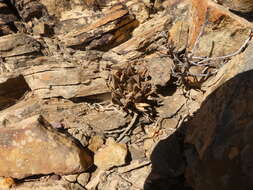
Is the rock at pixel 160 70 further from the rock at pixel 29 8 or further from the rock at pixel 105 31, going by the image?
the rock at pixel 29 8

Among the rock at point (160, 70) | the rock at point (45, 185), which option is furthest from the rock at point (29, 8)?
the rock at point (45, 185)

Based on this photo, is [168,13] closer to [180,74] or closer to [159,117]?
[180,74]

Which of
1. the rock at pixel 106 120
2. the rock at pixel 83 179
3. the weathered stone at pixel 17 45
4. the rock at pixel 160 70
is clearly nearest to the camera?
the rock at pixel 83 179

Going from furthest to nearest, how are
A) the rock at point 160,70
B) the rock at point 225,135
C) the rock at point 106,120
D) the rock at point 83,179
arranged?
the rock at point 106,120 < the rock at point 160,70 < the rock at point 83,179 < the rock at point 225,135

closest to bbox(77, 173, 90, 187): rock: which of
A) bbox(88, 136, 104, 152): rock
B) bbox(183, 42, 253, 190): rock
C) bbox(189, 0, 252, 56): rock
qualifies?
bbox(88, 136, 104, 152): rock

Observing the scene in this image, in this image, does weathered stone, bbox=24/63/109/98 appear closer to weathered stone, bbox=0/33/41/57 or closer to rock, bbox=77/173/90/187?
weathered stone, bbox=0/33/41/57
